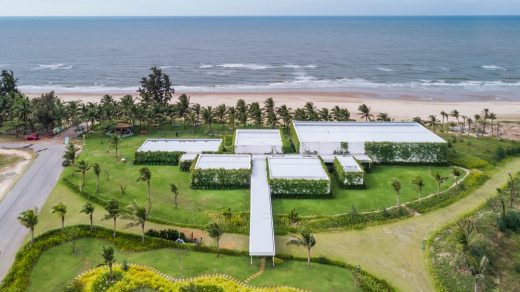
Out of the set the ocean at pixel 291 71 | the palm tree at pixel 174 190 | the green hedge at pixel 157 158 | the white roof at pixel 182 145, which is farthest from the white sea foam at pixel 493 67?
the palm tree at pixel 174 190

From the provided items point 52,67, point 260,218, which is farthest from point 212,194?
point 52,67

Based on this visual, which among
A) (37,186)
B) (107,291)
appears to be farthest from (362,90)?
(107,291)

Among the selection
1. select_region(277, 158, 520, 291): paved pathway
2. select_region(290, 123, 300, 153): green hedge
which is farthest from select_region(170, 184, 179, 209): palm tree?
select_region(290, 123, 300, 153): green hedge

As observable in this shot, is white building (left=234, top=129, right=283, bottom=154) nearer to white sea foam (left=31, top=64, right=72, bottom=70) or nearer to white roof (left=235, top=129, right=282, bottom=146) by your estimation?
white roof (left=235, top=129, right=282, bottom=146)

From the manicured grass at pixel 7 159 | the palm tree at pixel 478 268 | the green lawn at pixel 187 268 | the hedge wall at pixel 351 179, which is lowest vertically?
the green lawn at pixel 187 268

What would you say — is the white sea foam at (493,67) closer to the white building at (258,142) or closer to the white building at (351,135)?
the white building at (351,135)

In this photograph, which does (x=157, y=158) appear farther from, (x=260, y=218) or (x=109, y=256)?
(x=109, y=256)
